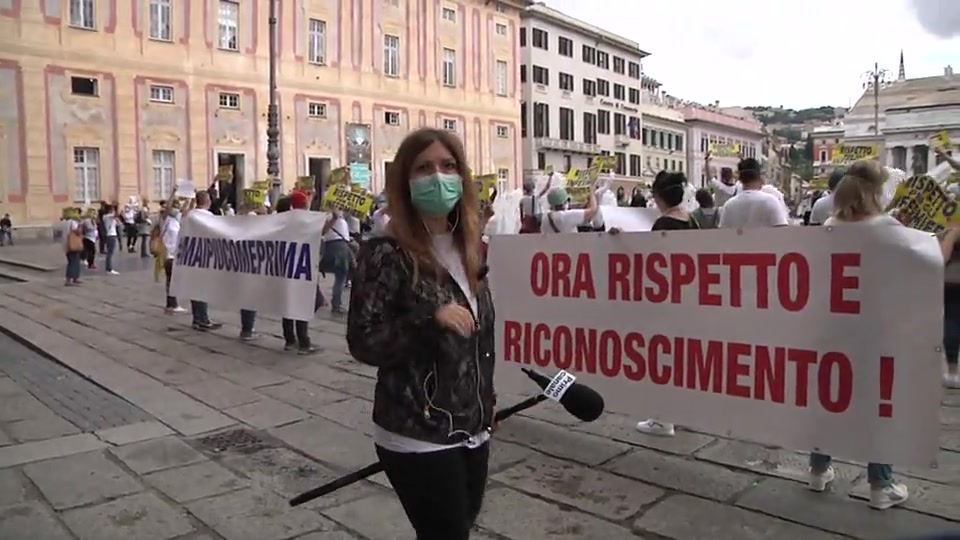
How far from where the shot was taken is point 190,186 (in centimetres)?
1212

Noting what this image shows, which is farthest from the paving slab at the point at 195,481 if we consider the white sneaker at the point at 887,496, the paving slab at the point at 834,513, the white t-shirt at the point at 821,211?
the white t-shirt at the point at 821,211

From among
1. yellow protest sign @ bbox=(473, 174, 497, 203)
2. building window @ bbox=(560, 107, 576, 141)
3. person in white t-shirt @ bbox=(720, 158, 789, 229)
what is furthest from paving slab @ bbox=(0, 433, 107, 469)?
building window @ bbox=(560, 107, 576, 141)

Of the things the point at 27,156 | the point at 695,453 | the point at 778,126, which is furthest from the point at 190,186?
the point at 778,126

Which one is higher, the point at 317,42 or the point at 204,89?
the point at 317,42

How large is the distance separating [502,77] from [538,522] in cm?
4405

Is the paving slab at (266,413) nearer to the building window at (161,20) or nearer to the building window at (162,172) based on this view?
the building window at (162,172)

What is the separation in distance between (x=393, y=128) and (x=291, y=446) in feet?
116

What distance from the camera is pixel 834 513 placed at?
373cm

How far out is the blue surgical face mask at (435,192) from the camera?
7.50 feet

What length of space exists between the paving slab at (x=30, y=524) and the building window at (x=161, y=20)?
30.3m

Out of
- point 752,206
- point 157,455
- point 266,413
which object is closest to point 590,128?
point 752,206

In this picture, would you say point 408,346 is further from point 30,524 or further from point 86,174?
point 86,174

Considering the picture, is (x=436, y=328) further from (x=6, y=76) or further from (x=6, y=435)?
(x=6, y=76)

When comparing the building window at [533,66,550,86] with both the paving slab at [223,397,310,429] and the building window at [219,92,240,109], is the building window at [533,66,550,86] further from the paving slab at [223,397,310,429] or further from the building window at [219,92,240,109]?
the paving slab at [223,397,310,429]
